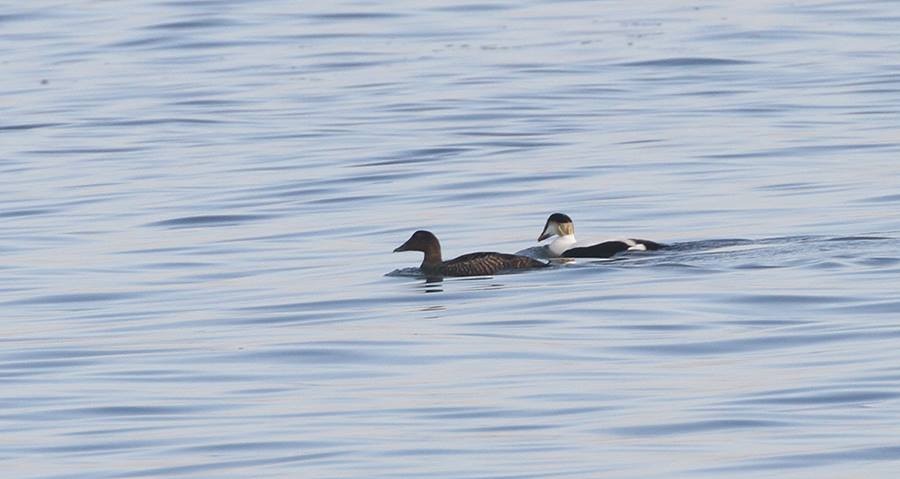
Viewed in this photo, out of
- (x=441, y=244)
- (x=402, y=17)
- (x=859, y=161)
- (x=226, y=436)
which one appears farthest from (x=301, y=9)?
(x=226, y=436)

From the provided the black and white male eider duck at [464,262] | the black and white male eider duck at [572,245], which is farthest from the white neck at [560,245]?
the black and white male eider duck at [464,262]

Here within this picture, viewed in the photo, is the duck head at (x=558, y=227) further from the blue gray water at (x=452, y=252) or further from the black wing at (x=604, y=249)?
the blue gray water at (x=452, y=252)

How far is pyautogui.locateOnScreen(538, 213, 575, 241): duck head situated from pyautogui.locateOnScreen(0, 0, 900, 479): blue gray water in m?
0.85

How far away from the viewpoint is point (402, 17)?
39.7 metres

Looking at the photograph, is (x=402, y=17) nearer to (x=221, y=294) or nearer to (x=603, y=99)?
(x=603, y=99)

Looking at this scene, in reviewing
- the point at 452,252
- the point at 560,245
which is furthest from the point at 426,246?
the point at 452,252

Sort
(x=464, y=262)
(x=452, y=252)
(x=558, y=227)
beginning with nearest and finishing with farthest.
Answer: (x=464, y=262) < (x=558, y=227) < (x=452, y=252)

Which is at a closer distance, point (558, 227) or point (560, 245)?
point (560, 245)

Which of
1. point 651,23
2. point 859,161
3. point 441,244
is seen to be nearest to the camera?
point 441,244

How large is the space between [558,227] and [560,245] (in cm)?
20

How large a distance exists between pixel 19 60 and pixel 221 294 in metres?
21.3

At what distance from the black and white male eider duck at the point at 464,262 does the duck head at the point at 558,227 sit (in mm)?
761

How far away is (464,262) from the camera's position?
50.1 ft

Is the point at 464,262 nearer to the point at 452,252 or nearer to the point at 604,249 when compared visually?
the point at 604,249
